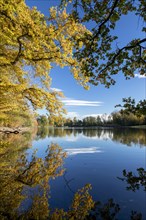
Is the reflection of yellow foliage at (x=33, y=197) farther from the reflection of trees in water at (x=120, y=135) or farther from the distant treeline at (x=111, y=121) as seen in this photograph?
the distant treeline at (x=111, y=121)

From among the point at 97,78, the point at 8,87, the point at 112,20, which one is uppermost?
the point at 112,20

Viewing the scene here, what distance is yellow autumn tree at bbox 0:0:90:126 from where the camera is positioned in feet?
23.5

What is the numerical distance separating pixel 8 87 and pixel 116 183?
7638mm

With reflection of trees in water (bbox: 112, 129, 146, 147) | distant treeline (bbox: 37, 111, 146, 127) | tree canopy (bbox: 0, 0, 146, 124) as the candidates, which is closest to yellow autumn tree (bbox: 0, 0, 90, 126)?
tree canopy (bbox: 0, 0, 146, 124)

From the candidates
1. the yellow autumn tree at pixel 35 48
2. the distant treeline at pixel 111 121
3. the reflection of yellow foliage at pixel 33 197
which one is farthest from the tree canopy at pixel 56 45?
the distant treeline at pixel 111 121

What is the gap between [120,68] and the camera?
16.4 feet

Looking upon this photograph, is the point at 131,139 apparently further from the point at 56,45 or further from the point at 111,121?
the point at 111,121

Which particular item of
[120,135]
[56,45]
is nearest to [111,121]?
[120,135]

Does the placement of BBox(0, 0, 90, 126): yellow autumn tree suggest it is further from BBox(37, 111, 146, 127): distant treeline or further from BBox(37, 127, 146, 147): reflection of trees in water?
BBox(37, 111, 146, 127): distant treeline

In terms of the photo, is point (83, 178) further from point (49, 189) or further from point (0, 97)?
point (0, 97)

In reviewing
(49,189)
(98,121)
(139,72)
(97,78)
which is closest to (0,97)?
(49,189)

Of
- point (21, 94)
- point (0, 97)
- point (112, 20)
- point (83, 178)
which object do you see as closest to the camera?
point (112, 20)

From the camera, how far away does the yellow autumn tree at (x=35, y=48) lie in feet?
23.5

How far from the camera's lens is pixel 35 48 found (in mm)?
7426
